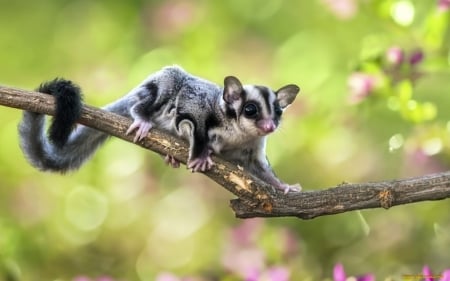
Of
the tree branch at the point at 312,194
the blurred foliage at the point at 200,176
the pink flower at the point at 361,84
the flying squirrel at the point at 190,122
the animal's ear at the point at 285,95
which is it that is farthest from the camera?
the blurred foliage at the point at 200,176

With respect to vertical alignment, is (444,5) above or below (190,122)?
above

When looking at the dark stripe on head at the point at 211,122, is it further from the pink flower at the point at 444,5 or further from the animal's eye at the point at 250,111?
the pink flower at the point at 444,5

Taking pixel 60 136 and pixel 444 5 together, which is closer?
pixel 60 136

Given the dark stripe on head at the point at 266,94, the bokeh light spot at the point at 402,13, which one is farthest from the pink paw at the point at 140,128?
the bokeh light spot at the point at 402,13

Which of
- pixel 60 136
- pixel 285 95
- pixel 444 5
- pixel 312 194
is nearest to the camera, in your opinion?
pixel 312 194

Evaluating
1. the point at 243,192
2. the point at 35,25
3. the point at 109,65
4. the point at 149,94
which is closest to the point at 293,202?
the point at 243,192

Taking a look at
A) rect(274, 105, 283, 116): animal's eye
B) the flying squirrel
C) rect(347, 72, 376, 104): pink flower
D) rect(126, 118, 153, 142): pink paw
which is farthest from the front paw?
rect(347, 72, 376, 104): pink flower

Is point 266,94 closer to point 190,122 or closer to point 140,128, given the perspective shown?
point 190,122

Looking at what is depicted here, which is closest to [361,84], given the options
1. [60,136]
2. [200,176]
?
[60,136]
